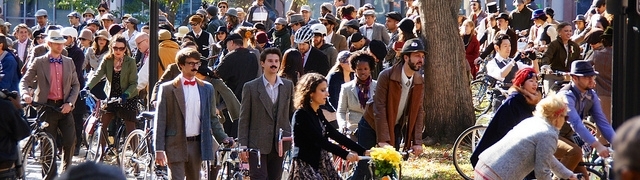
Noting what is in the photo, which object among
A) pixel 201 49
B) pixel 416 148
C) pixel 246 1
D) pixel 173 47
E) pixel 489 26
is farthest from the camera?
pixel 246 1

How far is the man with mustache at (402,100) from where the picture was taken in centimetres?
1073

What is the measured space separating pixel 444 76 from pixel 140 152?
4.49 meters

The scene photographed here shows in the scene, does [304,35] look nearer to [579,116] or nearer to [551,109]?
[579,116]

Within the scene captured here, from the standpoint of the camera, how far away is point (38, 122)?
1306cm

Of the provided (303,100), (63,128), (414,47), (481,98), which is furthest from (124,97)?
(481,98)

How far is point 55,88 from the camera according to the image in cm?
1320

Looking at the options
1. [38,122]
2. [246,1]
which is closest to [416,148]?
[38,122]

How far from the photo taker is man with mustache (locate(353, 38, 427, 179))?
10.7 m

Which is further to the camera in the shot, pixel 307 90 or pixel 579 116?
pixel 579 116

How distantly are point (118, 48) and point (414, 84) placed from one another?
4.49 metres

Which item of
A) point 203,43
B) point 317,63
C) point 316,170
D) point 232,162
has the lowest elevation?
point 232,162

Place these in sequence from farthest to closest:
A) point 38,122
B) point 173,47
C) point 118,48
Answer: point 173,47 < point 118,48 < point 38,122

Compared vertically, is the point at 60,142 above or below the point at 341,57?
below

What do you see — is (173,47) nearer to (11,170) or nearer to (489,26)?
(11,170)
